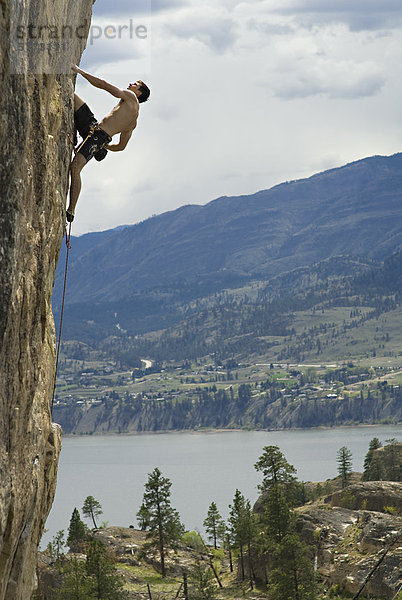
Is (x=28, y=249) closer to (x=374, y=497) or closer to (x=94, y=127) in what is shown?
(x=94, y=127)

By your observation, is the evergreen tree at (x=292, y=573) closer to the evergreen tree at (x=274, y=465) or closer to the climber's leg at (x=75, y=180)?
the evergreen tree at (x=274, y=465)

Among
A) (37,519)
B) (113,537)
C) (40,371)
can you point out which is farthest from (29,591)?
(113,537)

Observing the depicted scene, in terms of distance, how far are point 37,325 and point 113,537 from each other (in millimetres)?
59450

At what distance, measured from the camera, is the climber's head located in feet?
38.6

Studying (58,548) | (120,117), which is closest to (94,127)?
(120,117)

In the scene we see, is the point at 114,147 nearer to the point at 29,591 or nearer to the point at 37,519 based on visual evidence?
the point at 37,519

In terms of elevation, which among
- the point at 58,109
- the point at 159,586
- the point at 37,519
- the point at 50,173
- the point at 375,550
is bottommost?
the point at 159,586

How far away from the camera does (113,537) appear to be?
65375mm

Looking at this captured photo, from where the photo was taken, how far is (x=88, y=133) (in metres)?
11.4

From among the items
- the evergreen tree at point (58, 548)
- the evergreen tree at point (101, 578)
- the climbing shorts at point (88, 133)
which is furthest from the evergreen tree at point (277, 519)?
the climbing shorts at point (88, 133)

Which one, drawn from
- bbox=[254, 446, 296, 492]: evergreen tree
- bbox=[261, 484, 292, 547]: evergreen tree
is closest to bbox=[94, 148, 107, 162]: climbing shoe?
bbox=[261, 484, 292, 547]: evergreen tree

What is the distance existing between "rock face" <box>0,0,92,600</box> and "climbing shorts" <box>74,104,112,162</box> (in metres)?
0.55

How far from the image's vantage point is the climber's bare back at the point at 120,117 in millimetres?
11477

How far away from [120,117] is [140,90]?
1.96 ft
